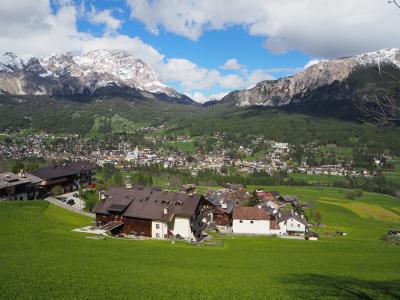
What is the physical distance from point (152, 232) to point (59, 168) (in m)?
55.1

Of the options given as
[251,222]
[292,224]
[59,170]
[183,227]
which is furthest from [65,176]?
[292,224]

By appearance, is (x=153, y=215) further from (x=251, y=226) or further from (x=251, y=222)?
(x=251, y=226)

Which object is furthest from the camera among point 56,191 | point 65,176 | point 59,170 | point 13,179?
point 59,170

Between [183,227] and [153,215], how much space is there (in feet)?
17.2

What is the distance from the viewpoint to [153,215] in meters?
62.4

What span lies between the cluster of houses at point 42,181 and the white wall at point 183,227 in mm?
38588

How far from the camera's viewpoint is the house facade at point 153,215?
2436 inches

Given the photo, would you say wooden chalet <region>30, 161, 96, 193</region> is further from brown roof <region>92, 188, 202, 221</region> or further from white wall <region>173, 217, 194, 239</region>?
white wall <region>173, 217, 194, 239</region>

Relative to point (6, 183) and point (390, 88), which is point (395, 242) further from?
point (6, 183)

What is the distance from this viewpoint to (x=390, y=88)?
14.2 meters

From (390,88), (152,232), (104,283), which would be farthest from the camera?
(152,232)

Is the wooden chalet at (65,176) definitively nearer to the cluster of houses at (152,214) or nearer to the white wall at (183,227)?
the cluster of houses at (152,214)

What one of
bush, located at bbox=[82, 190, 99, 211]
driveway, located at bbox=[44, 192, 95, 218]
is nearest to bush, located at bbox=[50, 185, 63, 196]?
driveway, located at bbox=[44, 192, 95, 218]

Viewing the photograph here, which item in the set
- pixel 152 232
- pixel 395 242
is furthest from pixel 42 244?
pixel 395 242
